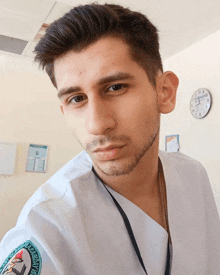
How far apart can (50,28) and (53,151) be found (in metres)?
2.56

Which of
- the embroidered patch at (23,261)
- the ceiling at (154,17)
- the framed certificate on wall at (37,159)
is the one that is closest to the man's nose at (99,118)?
the embroidered patch at (23,261)

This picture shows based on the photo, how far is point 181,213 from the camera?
84 cm

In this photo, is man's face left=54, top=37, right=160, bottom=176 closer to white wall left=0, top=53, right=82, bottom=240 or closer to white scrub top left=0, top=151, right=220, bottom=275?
white scrub top left=0, top=151, right=220, bottom=275

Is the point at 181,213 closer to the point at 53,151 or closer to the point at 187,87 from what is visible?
the point at 187,87

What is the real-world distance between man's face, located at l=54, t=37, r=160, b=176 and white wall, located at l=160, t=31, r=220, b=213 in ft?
5.61

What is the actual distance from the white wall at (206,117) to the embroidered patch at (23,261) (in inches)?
79.8

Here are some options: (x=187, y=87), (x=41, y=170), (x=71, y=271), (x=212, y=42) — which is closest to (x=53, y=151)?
(x=41, y=170)

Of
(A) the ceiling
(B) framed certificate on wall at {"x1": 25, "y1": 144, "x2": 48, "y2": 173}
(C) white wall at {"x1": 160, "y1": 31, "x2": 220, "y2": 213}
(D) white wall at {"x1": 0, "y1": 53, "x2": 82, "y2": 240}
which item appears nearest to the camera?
(A) the ceiling

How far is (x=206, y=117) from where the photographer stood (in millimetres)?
2305

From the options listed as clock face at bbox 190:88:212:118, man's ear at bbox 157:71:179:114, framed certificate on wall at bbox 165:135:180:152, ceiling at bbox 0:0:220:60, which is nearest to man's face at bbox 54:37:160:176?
man's ear at bbox 157:71:179:114

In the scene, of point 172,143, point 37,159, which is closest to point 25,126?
point 37,159

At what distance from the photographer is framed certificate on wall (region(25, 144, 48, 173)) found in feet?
10.1

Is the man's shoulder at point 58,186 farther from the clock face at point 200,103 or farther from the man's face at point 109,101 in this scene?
the clock face at point 200,103

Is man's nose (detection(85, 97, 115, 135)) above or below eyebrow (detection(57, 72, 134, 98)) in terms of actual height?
below
